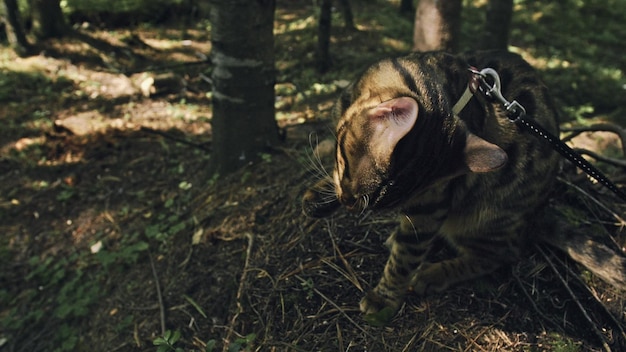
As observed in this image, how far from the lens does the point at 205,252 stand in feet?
9.96

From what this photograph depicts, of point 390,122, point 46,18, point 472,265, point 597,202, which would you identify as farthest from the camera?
point 46,18

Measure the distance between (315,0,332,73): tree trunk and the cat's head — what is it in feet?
16.2

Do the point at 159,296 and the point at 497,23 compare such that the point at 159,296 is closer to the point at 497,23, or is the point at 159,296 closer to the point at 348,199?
the point at 348,199

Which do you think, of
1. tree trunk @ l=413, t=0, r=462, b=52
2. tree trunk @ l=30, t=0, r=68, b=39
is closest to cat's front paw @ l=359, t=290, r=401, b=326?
tree trunk @ l=413, t=0, r=462, b=52

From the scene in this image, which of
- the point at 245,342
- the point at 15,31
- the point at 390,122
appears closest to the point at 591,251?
the point at 390,122

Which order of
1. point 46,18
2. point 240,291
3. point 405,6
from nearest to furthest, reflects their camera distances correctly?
point 240,291, point 46,18, point 405,6

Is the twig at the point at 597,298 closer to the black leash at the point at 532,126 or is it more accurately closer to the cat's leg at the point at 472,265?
the cat's leg at the point at 472,265

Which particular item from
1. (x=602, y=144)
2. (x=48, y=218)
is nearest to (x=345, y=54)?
(x=602, y=144)

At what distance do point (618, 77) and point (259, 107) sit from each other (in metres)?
6.58

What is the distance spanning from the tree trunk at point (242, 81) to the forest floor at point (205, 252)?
193 mm

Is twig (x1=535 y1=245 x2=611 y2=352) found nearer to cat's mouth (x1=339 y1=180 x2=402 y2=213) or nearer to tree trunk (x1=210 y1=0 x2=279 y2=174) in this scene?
cat's mouth (x1=339 y1=180 x2=402 y2=213)

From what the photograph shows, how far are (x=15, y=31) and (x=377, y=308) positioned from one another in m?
7.90

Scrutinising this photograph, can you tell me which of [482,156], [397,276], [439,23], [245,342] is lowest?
[245,342]

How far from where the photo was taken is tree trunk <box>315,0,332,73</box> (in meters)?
6.60
